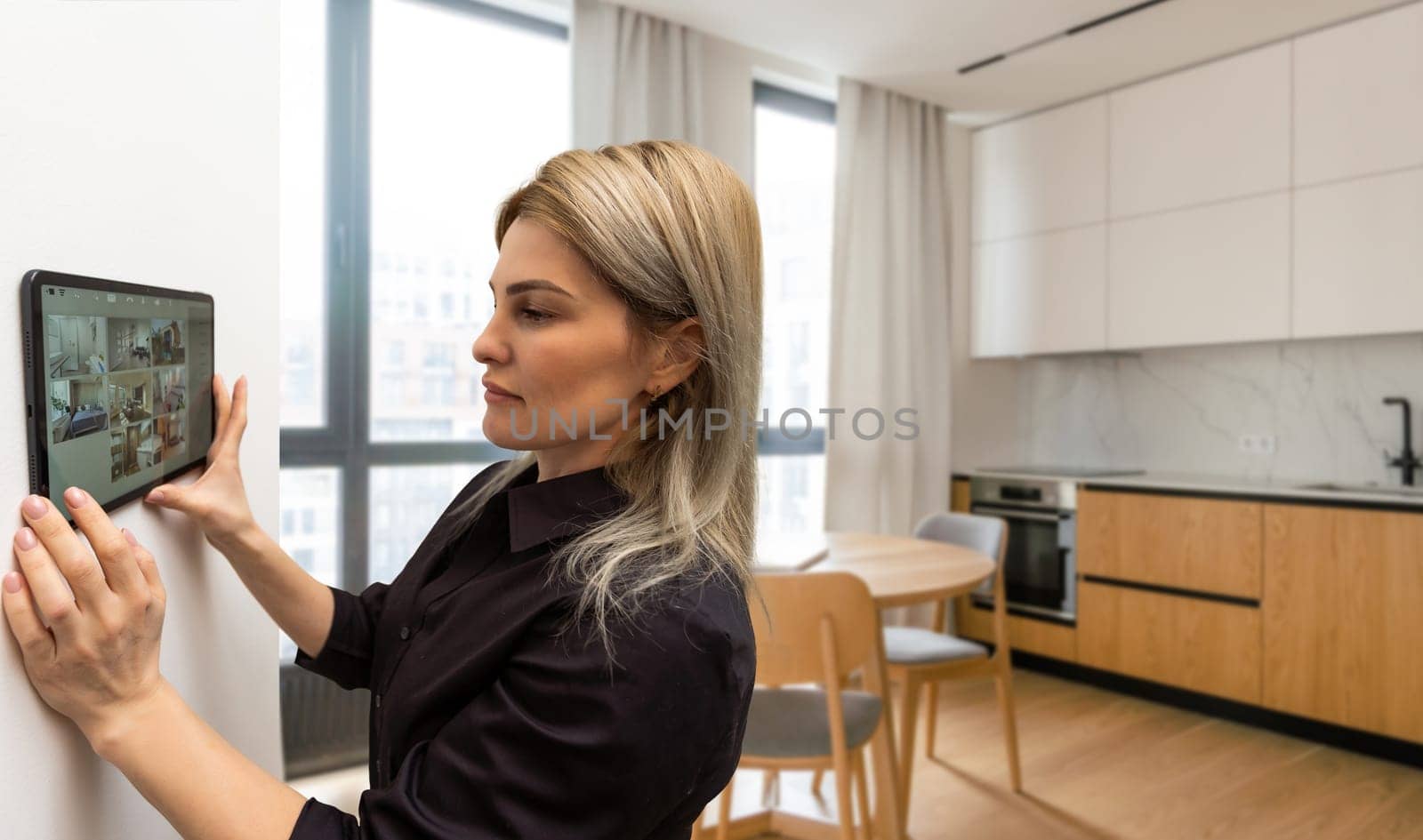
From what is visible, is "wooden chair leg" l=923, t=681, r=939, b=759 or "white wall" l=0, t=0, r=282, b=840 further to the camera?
"wooden chair leg" l=923, t=681, r=939, b=759

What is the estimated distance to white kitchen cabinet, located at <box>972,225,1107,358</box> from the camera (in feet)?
13.7

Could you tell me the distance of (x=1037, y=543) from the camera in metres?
4.13

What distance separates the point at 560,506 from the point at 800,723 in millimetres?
1329

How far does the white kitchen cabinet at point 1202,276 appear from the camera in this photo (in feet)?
11.6

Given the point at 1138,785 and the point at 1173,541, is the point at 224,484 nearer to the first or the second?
the point at 1138,785

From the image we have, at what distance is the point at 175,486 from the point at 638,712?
453 mm

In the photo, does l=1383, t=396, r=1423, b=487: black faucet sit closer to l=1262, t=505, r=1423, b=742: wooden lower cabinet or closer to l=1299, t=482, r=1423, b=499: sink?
l=1299, t=482, r=1423, b=499: sink

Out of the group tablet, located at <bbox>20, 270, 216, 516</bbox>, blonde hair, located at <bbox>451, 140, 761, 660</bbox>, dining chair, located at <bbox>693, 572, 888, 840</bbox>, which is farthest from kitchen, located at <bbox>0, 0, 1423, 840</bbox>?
tablet, located at <bbox>20, 270, 216, 516</bbox>

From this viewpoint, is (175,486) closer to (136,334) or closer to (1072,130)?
(136,334)

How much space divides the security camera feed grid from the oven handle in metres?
3.88

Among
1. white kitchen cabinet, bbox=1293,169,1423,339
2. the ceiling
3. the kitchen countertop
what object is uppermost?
the ceiling

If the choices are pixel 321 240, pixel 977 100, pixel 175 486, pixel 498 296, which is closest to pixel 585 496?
pixel 498 296

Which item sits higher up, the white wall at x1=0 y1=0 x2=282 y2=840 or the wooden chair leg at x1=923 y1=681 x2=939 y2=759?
the white wall at x1=0 y1=0 x2=282 y2=840

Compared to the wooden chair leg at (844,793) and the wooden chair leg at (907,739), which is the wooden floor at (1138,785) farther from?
the wooden chair leg at (844,793)
